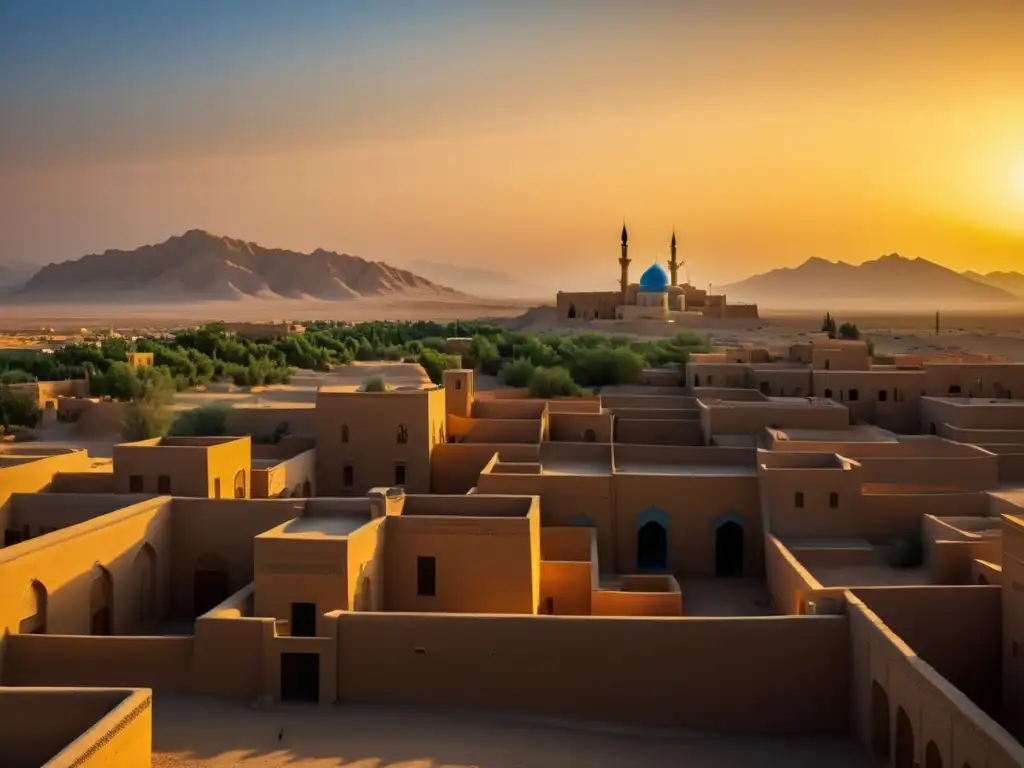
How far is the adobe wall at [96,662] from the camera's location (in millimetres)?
14031

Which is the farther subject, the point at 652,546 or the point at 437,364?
the point at 437,364

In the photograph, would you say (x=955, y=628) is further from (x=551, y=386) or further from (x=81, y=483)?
(x=551, y=386)

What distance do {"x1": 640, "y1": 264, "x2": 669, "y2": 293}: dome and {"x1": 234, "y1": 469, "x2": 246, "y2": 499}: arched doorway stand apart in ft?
184

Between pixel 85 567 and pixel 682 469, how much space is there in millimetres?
12503

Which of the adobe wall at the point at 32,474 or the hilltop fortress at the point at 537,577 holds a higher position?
the adobe wall at the point at 32,474

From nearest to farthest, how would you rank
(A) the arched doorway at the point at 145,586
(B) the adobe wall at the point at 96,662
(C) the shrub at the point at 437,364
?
(B) the adobe wall at the point at 96,662 → (A) the arched doorway at the point at 145,586 → (C) the shrub at the point at 437,364

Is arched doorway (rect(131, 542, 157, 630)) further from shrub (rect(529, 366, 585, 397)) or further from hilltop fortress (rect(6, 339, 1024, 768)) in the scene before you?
shrub (rect(529, 366, 585, 397))

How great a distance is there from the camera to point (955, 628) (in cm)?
1450

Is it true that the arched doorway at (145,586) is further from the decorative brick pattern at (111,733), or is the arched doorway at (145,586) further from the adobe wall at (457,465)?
the adobe wall at (457,465)

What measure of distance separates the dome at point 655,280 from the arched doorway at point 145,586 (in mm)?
60198

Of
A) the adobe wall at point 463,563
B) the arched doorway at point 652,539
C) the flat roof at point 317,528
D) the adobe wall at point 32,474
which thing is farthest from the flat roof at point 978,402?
the adobe wall at point 32,474

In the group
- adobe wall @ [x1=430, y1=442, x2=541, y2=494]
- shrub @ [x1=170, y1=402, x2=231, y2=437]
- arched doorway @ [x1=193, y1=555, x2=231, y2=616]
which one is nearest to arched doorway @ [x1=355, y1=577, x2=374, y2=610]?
arched doorway @ [x1=193, y1=555, x2=231, y2=616]

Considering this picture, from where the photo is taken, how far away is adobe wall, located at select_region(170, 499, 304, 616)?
18.1 m

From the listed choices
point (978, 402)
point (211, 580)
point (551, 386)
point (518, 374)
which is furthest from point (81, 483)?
point (978, 402)
